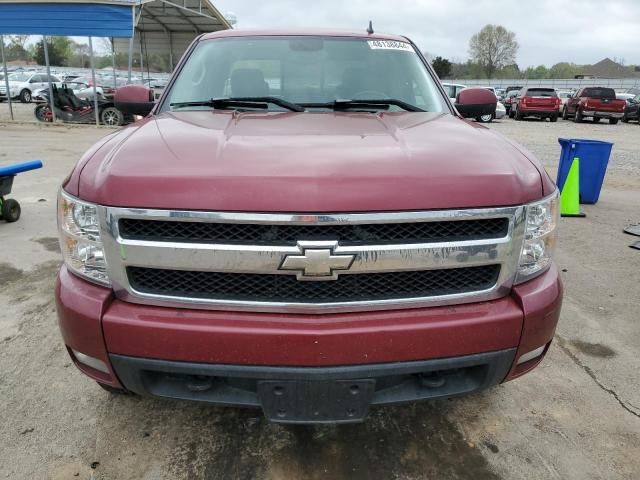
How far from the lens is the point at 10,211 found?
5.71m

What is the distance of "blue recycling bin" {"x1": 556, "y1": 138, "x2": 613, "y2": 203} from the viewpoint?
718 cm

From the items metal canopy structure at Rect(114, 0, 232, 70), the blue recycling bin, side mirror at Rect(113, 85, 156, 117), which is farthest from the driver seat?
metal canopy structure at Rect(114, 0, 232, 70)

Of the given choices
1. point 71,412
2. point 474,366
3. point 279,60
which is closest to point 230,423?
point 71,412

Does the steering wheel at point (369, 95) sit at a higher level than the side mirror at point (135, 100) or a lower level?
higher

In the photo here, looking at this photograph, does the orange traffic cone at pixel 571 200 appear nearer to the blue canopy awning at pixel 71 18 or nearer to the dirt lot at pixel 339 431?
the dirt lot at pixel 339 431

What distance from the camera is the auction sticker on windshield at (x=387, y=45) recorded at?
3406mm

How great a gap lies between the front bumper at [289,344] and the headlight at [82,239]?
6 centimetres

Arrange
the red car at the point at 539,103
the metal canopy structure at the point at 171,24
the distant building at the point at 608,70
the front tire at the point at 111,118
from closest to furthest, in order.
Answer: the front tire at the point at 111,118 < the metal canopy structure at the point at 171,24 < the red car at the point at 539,103 < the distant building at the point at 608,70

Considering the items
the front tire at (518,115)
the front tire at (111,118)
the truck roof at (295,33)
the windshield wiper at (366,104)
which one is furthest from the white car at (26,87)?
the windshield wiper at (366,104)

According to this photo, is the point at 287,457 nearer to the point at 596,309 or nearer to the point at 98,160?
the point at 98,160

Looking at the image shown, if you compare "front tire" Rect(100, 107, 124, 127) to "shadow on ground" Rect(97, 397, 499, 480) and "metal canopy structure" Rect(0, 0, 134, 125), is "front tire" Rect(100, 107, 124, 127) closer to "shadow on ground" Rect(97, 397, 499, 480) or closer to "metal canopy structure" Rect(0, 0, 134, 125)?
"metal canopy structure" Rect(0, 0, 134, 125)

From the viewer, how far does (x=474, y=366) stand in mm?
1976

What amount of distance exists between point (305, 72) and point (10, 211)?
427 cm

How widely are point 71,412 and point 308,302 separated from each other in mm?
1554
